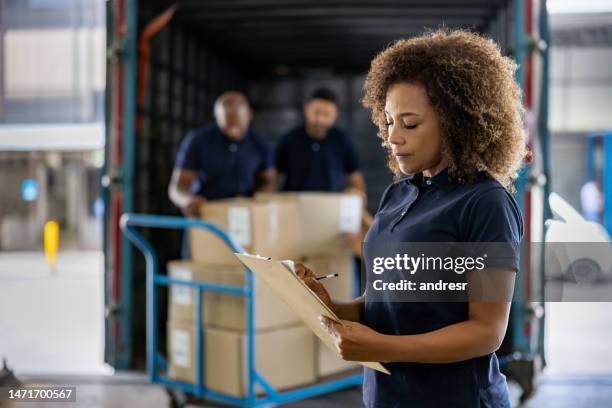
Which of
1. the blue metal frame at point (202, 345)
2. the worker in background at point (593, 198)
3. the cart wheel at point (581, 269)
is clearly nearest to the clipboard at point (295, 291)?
the cart wheel at point (581, 269)

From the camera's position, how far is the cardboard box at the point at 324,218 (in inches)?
143

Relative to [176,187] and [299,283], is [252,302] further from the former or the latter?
[299,283]

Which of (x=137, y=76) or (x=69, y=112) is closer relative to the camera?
(x=137, y=76)

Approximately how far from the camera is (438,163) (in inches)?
50.5

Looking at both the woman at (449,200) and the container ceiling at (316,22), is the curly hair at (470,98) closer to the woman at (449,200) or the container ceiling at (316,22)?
the woman at (449,200)

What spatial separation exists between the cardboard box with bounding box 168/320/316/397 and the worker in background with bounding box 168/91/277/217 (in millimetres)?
966

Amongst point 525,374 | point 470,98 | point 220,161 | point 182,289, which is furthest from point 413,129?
point 220,161

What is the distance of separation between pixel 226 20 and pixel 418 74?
14.3ft

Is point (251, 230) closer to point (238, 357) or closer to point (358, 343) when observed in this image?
point (238, 357)

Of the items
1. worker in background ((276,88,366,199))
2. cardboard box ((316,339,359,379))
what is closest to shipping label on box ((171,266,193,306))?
cardboard box ((316,339,359,379))

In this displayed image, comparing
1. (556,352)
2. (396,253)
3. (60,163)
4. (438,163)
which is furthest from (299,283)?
(60,163)

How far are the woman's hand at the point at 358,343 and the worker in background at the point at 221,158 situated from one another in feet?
9.97

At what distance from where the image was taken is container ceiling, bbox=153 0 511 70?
4836mm

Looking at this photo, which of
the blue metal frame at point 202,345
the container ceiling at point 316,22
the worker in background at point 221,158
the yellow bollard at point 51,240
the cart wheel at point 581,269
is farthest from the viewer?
the yellow bollard at point 51,240
